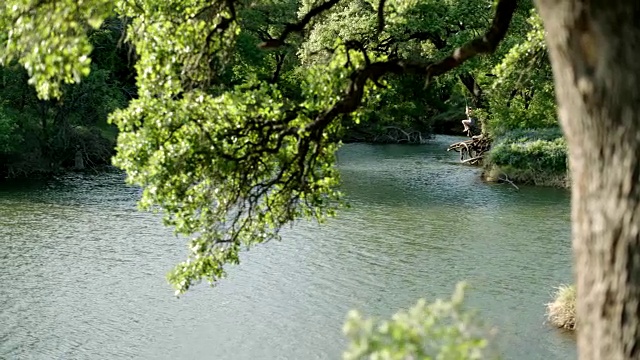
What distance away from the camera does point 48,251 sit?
1744 centimetres

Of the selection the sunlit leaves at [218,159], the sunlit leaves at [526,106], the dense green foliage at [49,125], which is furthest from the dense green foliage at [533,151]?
the sunlit leaves at [218,159]

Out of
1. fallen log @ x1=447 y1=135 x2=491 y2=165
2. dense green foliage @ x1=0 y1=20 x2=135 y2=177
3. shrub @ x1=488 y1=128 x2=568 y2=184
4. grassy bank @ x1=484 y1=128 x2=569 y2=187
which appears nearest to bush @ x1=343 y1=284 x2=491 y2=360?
grassy bank @ x1=484 y1=128 x2=569 y2=187

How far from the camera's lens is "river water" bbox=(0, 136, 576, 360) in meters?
11.9

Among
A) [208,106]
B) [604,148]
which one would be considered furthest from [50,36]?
[604,148]

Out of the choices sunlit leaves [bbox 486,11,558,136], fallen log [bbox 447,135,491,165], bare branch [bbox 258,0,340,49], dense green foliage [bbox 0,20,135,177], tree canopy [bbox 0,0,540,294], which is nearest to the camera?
bare branch [bbox 258,0,340,49]

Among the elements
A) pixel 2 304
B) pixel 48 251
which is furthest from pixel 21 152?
pixel 2 304

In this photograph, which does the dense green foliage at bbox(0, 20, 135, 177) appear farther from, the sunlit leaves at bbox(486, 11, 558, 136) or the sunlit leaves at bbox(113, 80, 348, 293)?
the sunlit leaves at bbox(113, 80, 348, 293)

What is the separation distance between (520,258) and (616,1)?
1420cm

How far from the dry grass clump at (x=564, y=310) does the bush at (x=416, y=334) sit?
9405mm

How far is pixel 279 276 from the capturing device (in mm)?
15422

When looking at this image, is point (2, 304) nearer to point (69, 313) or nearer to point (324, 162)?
point (69, 313)

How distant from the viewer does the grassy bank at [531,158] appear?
2600cm

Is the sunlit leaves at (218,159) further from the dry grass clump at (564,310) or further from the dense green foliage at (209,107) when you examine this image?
the dry grass clump at (564,310)

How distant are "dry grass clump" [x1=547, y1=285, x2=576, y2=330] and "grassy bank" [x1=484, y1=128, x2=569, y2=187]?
45.0 feet
